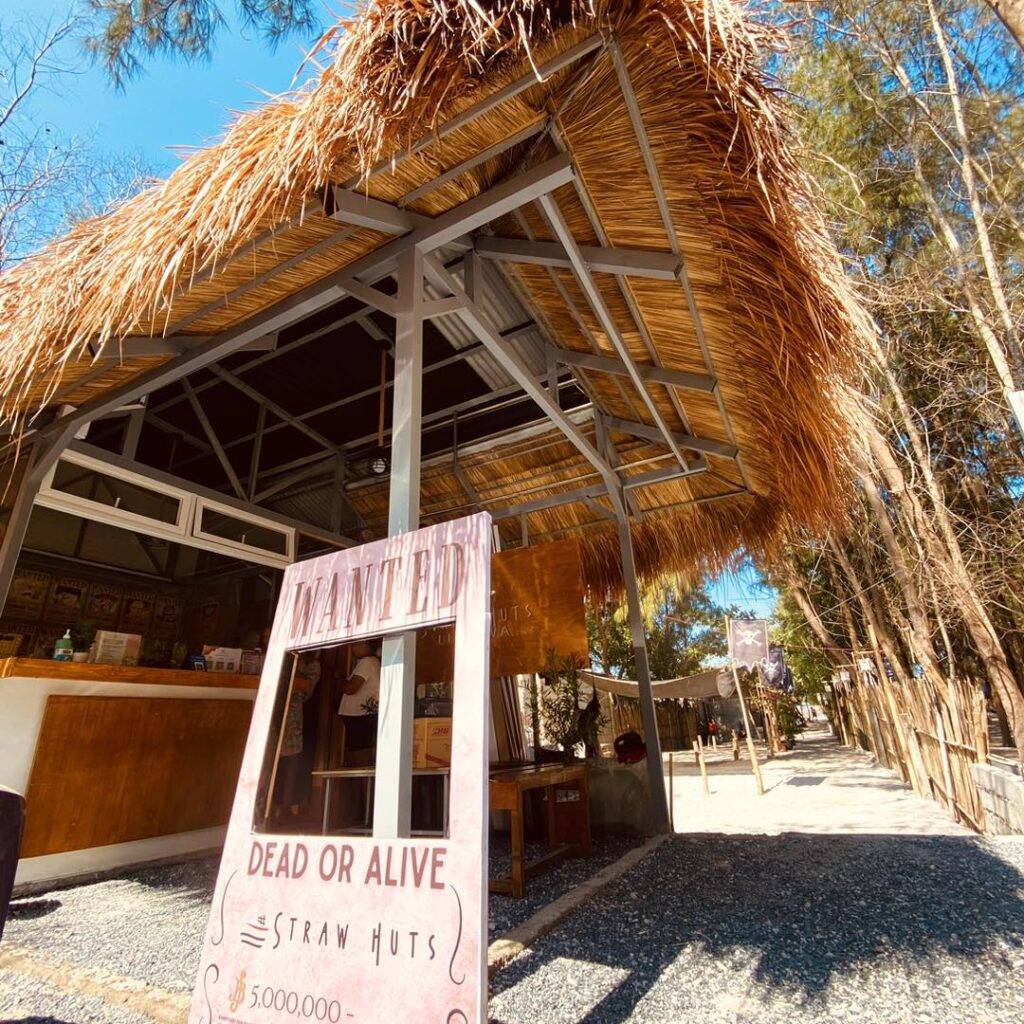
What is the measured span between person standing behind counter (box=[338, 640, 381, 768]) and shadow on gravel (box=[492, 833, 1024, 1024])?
2.04 metres

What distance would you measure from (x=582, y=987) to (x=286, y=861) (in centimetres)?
105

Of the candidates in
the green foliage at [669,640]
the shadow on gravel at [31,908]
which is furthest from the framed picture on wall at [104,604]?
the green foliage at [669,640]

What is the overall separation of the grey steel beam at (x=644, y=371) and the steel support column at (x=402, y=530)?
4.48 ft

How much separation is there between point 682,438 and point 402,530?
8.57 feet

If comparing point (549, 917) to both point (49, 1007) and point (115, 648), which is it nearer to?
point (49, 1007)

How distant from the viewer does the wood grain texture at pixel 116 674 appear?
3.12 meters

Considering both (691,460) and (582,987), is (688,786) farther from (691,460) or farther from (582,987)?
(582,987)

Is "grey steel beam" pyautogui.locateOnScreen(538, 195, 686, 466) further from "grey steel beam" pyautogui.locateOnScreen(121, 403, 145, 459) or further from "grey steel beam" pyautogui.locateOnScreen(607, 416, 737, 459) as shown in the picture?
"grey steel beam" pyautogui.locateOnScreen(121, 403, 145, 459)

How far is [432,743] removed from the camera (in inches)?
134

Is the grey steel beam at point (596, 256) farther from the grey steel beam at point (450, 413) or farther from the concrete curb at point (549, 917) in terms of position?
the concrete curb at point (549, 917)

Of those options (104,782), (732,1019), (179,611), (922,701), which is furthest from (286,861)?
(922,701)

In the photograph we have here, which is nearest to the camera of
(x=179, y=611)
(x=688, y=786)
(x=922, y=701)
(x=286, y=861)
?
(x=286, y=861)

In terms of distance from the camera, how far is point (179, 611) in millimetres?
6863

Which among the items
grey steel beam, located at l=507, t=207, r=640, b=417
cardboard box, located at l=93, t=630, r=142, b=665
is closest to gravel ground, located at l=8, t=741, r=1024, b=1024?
cardboard box, located at l=93, t=630, r=142, b=665
